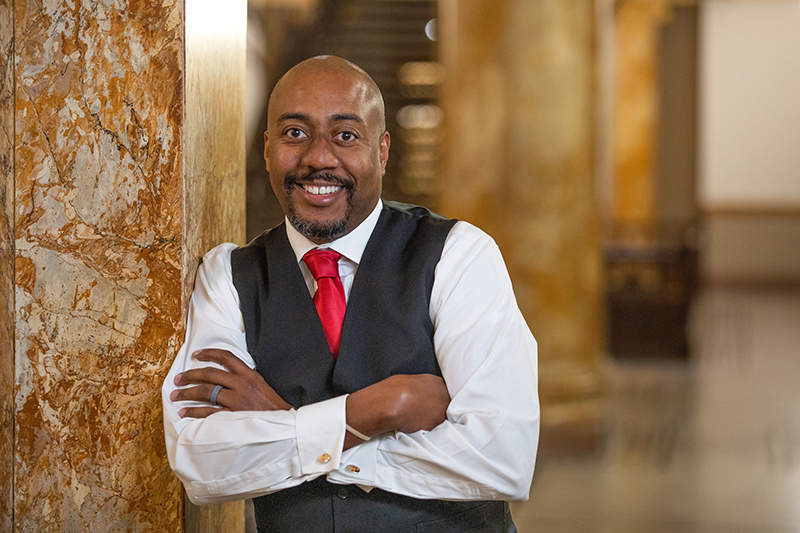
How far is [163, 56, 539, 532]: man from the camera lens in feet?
5.33

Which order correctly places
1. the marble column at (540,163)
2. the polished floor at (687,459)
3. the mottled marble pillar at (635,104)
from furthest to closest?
the mottled marble pillar at (635,104)
the marble column at (540,163)
the polished floor at (687,459)

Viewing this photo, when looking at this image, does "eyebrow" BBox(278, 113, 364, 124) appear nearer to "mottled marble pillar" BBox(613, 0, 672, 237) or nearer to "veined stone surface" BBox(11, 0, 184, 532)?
"veined stone surface" BBox(11, 0, 184, 532)

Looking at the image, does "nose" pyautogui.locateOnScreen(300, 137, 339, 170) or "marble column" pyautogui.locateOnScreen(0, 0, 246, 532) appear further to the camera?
"marble column" pyautogui.locateOnScreen(0, 0, 246, 532)

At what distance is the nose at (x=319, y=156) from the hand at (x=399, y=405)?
0.50 m

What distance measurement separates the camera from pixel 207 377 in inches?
68.4

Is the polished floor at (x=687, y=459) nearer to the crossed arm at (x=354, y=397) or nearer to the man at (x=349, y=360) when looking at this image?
the man at (x=349, y=360)

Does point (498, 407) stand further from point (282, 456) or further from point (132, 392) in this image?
point (132, 392)

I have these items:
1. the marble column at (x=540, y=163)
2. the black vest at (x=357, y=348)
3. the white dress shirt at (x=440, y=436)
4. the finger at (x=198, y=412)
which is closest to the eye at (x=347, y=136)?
the black vest at (x=357, y=348)

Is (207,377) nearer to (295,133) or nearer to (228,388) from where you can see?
(228,388)

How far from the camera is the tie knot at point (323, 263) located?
73.2 inches

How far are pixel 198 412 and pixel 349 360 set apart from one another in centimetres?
35

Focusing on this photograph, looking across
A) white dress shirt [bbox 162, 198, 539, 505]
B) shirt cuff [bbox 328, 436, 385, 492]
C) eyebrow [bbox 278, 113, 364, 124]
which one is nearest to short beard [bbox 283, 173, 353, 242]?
eyebrow [bbox 278, 113, 364, 124]

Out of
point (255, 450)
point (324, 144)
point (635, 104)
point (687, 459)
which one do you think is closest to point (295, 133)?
point (324, 144)

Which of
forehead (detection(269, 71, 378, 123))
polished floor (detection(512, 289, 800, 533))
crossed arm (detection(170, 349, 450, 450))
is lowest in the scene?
polished floor (detection(512, 289, 800, 533))
